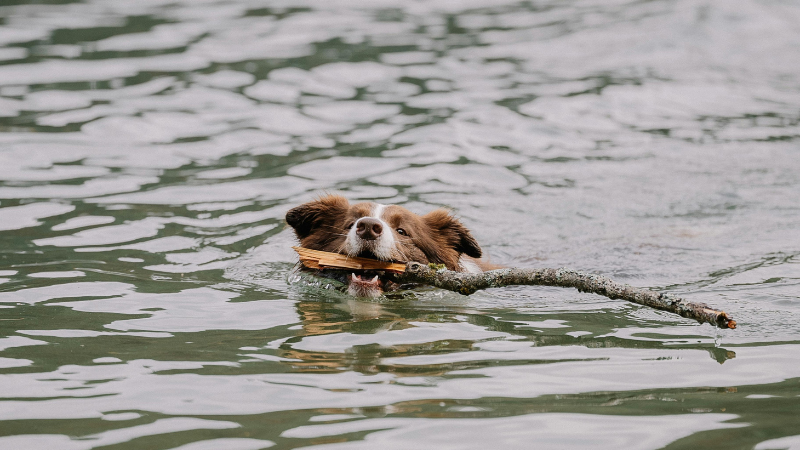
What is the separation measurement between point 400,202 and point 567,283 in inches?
158

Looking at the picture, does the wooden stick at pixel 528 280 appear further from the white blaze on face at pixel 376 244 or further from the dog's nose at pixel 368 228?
the dog's nose at pixel 368 228

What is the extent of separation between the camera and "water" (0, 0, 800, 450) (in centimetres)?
406

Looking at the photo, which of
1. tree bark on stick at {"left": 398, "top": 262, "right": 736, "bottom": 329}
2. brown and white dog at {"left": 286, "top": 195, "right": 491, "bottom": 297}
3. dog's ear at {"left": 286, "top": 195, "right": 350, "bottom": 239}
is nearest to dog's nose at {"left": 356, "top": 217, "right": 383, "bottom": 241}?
brown and white dog at {"left": 286, "top": 195, "right": 491, "bottom": 297}

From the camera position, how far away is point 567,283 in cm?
542

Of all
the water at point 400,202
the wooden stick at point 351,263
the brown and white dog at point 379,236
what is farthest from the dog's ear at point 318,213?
the wooden stick at point 351,263

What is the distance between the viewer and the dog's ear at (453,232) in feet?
23.4

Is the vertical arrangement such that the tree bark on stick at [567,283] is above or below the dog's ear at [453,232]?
above

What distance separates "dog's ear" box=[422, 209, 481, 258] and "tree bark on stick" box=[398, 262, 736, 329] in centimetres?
103

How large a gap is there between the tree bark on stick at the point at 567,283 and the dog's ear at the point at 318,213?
1146 mm

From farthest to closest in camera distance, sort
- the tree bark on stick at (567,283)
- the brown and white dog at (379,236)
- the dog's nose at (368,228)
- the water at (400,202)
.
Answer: the brown and white dog at (379,236) → the dog's nose at (368,228) → the tree bark on stick at (567,283) → the water at (400,202)

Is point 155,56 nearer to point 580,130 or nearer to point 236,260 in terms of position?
point 580,130

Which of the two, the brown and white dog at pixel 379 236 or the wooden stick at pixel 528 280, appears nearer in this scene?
the wooden stick at pixel 528 280

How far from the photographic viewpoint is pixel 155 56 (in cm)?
1520

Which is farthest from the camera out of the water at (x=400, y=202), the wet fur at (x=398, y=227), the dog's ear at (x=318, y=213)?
the dog's ear at (x=318, y=213)
